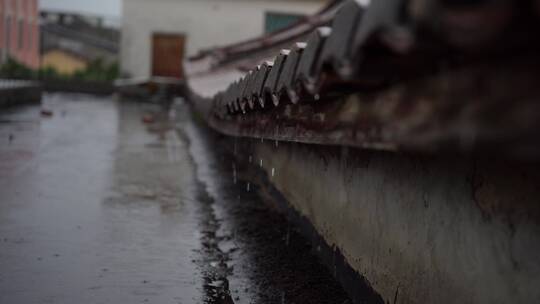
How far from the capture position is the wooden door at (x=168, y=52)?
88.8 ft

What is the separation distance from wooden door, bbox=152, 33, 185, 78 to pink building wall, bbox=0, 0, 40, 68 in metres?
7.63

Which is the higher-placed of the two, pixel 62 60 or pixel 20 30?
pixel 20 30

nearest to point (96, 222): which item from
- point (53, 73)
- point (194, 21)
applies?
point (194, 21)

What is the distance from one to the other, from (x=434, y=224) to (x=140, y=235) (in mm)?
2719

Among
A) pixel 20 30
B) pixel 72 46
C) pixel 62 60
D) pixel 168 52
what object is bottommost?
pixel 62 60

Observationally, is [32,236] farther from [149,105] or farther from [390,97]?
[149,105]

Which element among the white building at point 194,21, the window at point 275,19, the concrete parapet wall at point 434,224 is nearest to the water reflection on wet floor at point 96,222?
the concrete parapet wall at point 434,224

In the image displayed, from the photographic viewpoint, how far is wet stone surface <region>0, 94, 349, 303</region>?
Result: 3752 mm

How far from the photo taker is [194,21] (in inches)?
1054

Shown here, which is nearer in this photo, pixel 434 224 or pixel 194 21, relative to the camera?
pixel 434 224

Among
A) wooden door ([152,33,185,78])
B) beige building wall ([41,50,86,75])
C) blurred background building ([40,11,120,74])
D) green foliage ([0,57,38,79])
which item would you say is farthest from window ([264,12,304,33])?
beige building wall ([41,50,86,75])

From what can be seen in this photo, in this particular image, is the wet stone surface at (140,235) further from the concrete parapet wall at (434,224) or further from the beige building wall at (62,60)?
the beige building wall at (62,60)

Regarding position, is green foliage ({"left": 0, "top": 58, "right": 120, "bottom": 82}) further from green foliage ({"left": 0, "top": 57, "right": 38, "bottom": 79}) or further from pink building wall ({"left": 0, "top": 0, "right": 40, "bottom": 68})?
pink building wall ({"left": 0, "top": 0, "right": 40, "bottom": 68})

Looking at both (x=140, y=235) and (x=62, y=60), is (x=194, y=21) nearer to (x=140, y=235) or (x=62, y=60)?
(x=140, y=235)
